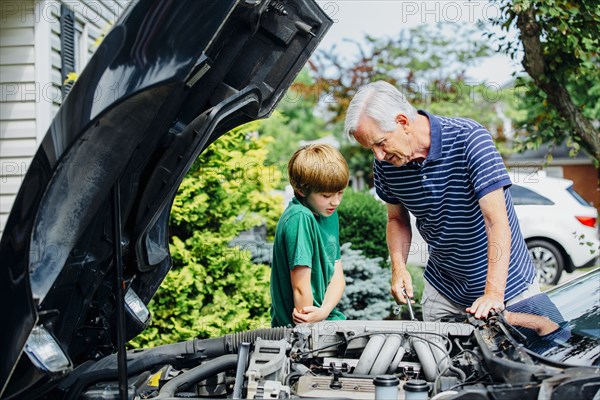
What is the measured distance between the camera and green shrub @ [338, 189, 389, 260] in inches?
348

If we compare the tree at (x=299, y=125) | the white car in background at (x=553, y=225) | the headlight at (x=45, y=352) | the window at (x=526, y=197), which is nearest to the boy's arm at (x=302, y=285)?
the headlight at (x=45, y=352)

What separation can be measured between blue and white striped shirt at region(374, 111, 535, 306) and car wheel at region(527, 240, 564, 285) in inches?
314

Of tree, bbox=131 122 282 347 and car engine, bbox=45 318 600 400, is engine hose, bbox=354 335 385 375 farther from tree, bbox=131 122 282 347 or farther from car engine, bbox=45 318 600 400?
tree, bbox=131 122 282 347

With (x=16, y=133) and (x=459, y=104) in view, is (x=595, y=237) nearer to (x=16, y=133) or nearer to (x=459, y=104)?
(x=16, y=133)

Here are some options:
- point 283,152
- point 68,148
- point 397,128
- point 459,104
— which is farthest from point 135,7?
point 283,152

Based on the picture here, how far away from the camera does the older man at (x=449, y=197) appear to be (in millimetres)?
3082

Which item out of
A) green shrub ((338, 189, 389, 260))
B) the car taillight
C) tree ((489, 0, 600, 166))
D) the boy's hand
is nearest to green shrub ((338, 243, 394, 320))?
green shrub ((338, 189, 389, 260))

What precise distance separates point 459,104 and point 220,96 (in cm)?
2173

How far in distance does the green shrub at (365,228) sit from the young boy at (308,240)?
16.9ft

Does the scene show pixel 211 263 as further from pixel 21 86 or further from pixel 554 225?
pixel 554 225

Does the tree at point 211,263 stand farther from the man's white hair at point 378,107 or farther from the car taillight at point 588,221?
the car taillight at point 588,221

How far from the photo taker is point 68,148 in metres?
2.16

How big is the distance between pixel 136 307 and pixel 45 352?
0.76 metres

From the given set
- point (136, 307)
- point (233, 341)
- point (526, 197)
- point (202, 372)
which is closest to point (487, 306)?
point (233, 341)
